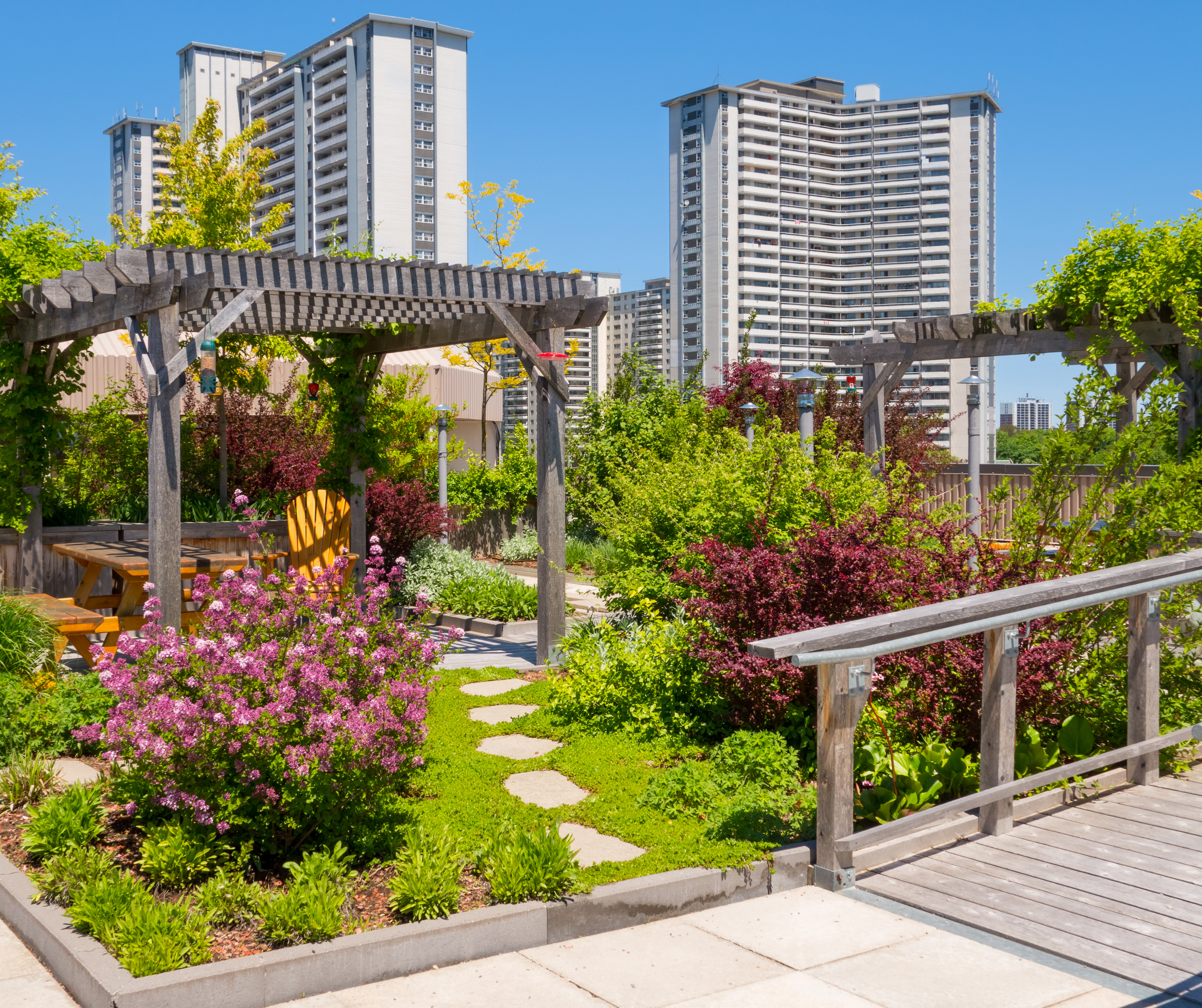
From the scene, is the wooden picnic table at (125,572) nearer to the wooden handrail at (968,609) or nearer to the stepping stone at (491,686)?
the stepping stone at (491,686)

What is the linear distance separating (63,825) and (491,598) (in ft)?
21.4

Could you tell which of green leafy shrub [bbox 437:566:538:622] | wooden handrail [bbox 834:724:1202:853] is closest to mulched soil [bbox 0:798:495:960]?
wooden handrail [bbox 834:724:1202:853]

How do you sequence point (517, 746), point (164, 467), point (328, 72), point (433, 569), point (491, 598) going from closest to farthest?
point (517, 746), point (164, 467), point (491, 598), point (433, 569), point (328, 72)

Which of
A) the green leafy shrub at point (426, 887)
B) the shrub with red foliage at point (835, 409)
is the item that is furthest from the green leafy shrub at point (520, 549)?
the green leafy shrub at point (426, 887)

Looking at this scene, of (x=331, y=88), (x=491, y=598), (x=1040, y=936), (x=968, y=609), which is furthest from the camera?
(x=331, y=88)

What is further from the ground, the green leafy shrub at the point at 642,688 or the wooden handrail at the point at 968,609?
the wooden handrail at the point at 968,609

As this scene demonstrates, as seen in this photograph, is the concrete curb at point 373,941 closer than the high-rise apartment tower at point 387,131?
Yes

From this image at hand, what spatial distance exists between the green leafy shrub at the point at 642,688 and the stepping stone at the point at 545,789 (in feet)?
2.50

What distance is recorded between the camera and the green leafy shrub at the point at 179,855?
3.69 meters

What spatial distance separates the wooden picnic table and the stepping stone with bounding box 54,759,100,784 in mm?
1662

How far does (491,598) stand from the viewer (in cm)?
1048

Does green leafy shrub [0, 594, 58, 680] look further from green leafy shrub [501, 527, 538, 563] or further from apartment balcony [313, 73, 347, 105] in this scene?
apartment balcony [313, 73, 347, 105]

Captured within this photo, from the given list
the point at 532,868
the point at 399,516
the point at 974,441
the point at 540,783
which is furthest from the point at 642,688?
the point at 974,441

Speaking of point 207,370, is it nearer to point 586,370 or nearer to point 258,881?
point 258,881
